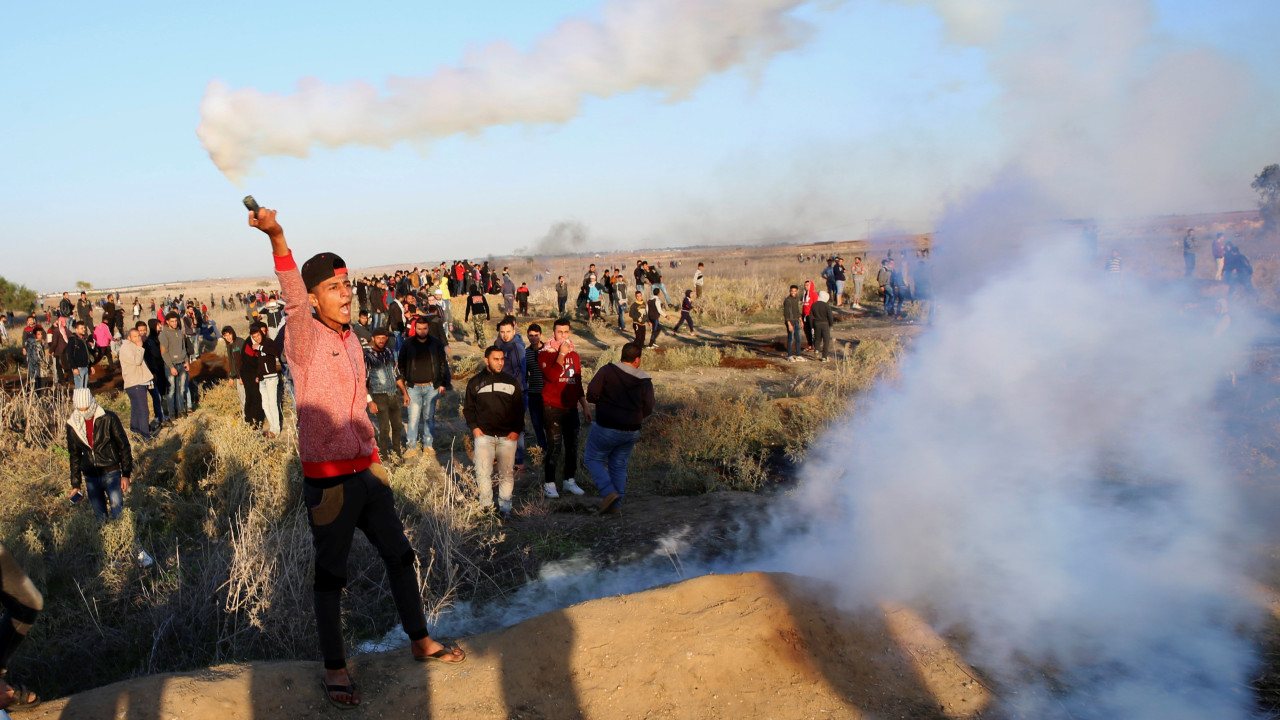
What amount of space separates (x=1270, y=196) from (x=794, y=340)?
1544 centimetres

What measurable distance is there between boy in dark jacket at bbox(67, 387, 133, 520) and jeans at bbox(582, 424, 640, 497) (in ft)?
13.6

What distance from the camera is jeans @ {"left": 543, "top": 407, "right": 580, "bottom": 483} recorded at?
8.05m

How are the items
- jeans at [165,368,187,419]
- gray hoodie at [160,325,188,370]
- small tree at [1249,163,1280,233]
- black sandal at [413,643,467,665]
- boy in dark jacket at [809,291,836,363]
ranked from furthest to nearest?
small tree at [1249,163,1280,233] < boy in dark jacket at [809,291,836,363] < jeans at [165,368,187,419] < gray hoodie at [160,325,188,370] < black sandal at [413,643,467,665]

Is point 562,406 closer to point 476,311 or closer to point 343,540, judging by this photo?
point 343,540

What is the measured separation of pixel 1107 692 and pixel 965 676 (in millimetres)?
653

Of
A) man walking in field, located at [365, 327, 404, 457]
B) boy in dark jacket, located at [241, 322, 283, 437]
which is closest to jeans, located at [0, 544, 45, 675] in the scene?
man walking in field, located at [365, 327, 404, 457]

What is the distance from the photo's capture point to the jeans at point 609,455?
7.18 m

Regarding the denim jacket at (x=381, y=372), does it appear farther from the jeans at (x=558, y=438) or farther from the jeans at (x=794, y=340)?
the jeans at (x=794, y=340)

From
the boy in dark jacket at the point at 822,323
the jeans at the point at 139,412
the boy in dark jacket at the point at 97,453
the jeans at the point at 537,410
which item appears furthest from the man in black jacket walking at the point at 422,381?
the boy in dark jacket at the point at 822,323

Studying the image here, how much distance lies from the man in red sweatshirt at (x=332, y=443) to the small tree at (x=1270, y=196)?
24981 mm

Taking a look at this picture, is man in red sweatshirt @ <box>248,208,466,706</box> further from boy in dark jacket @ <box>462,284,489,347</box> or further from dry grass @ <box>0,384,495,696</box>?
boy in dark jacket @ <box>462,284,489,347</box>

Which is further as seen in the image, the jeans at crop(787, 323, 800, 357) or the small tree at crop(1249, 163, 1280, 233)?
the small tree at crop(1249, 163, 1280, 233)

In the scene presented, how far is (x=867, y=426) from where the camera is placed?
737cm

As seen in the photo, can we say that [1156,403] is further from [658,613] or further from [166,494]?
[166,494]
